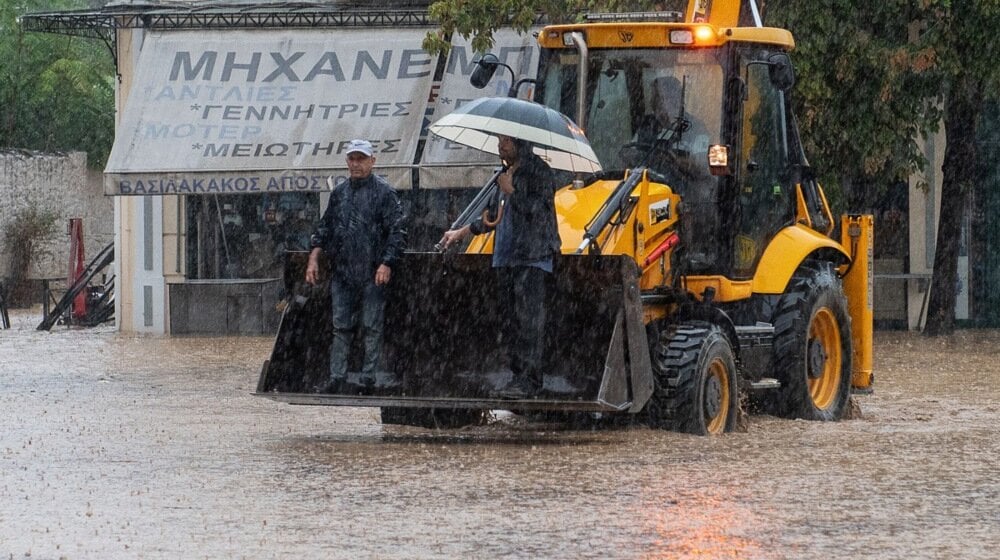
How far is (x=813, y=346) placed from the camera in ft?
44.3

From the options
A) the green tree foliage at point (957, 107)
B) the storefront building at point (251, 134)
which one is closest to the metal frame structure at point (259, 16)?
the storefront building at point (251, 134)

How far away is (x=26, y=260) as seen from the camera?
128 ft

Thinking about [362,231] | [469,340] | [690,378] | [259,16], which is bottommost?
[690,378]

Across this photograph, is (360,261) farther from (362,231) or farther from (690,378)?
(690,378)

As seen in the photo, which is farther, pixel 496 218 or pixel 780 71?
pixel 780 71

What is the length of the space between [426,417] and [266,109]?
12.8 m

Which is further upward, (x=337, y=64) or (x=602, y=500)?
(x=337, y=64)

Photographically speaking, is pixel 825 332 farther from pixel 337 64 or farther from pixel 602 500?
pixel 337 64

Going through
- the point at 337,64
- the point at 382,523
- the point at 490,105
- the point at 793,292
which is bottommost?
the point at 382,523

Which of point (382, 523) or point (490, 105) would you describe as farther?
point (490, 105)

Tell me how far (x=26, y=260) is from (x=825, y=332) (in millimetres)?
28034

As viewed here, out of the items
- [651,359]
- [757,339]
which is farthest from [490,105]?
[757,339]

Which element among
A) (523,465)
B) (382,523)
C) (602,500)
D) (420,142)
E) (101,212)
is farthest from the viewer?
(101,212)

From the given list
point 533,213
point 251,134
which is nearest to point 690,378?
point 533,213
